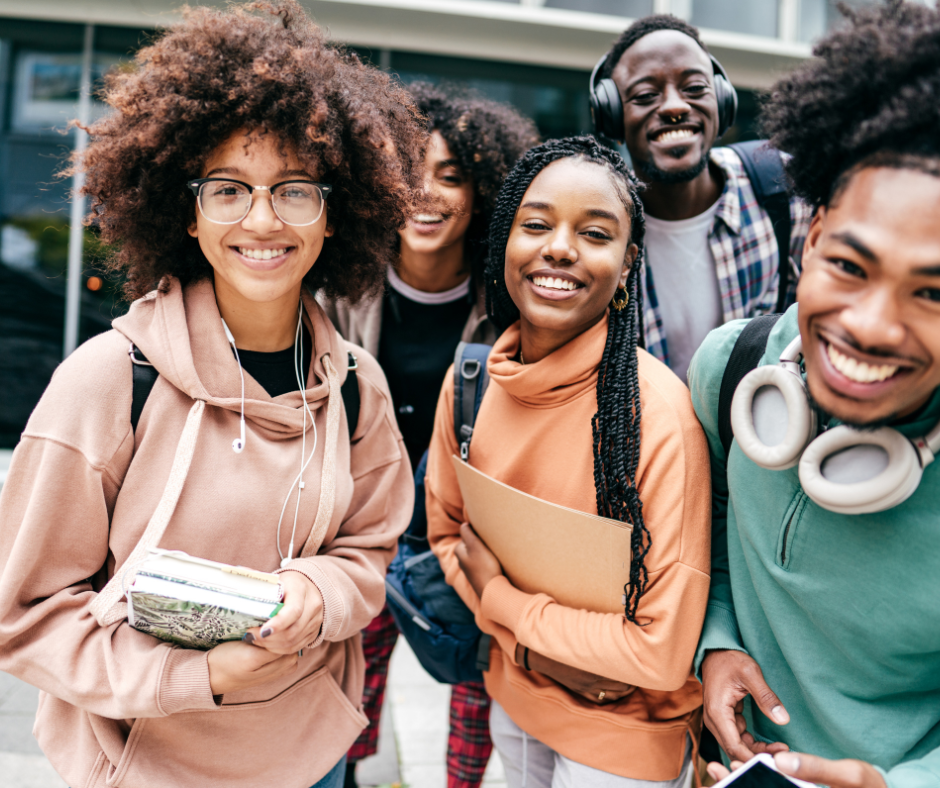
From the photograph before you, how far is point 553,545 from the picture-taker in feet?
6.04

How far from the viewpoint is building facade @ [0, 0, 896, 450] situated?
5.21 meters

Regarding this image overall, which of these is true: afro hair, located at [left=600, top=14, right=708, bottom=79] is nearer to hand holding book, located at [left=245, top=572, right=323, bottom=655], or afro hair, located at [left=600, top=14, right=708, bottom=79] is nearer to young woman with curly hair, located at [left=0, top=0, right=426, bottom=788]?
young woman with curly hair, located at [left=0, top=0, right=426, bottom=788]

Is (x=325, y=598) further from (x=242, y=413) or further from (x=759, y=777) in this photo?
(x=759, y=777)

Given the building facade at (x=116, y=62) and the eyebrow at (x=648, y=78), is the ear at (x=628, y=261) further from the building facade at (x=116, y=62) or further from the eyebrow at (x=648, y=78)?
the building facade at (x=116, y=62)

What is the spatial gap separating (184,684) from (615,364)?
4.29ft

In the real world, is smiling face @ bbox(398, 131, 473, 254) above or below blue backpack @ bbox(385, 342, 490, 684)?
above

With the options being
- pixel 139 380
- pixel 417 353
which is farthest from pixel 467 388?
pixel 139 380

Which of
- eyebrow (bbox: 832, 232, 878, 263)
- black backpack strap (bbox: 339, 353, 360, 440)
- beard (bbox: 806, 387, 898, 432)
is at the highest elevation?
eyebrow (bbox: 832, 232, 878, 263)

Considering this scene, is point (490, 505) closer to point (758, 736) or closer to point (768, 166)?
point (758, 736)

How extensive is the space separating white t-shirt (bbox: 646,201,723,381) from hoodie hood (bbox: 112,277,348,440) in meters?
1.38

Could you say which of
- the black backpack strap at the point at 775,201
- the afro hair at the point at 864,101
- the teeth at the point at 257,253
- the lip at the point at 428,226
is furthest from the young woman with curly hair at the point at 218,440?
the black backpack strap at the point at 775,201

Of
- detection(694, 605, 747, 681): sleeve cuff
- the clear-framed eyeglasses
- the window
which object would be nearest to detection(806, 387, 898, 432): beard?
detection(694, 605, 747, 681): sleeve cuff

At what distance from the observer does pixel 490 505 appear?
6.41 feet

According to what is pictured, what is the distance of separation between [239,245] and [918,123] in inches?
56.9
